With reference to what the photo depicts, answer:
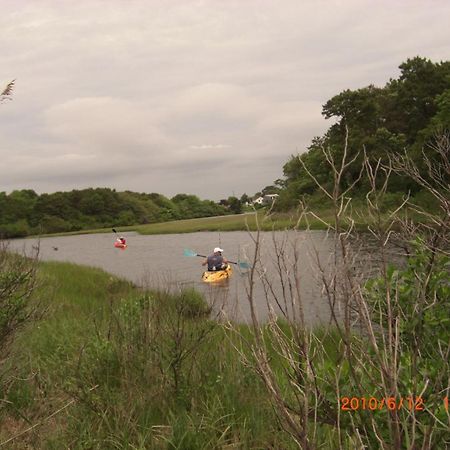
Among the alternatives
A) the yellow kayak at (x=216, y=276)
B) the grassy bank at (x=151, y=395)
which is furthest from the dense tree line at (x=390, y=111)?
the grassy bank at (x=151, y=395)

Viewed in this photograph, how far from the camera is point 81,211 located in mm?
141000

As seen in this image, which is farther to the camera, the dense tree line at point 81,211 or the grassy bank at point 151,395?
the dense tree line at point 81,211

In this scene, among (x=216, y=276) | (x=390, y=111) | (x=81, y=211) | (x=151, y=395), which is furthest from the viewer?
(x=81, y=211)

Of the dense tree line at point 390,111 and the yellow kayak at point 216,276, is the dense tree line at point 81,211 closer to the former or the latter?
the dense tree line at point 390,111

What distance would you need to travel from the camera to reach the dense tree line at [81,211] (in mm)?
128625

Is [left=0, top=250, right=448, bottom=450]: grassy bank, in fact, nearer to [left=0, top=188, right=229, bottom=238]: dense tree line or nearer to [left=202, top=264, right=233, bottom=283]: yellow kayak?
[left=202, top=264, right=233, bottom=283]: yellow kayak

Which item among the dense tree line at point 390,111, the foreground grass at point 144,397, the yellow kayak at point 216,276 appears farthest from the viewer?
the dense tree line at point 390,111

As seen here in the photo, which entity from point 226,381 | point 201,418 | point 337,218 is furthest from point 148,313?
point 337,218

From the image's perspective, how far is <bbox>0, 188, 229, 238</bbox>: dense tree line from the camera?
12862cm

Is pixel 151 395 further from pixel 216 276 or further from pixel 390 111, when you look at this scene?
pixel 390 111

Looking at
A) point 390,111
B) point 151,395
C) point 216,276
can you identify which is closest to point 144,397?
point 151,395

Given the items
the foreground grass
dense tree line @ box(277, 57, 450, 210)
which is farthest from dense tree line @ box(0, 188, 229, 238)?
the foreground grass

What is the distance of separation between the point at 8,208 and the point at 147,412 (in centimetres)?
13598

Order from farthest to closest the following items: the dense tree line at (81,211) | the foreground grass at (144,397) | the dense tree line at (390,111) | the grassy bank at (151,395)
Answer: the dense tree line at (81,211)
the dense tree line at (390,111)
the foreground grass at (144,397)
the grassy bank at (151,395)
